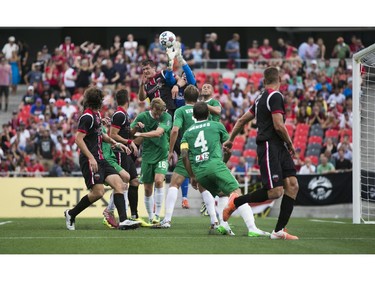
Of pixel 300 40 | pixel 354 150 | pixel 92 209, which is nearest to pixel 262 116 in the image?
pixel 354 150

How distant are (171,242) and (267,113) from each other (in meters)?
2.14

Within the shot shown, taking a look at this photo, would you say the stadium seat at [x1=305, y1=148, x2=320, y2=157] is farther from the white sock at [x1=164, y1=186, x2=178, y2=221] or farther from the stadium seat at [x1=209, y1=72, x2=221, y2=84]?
the white sock at [x1=164, y1=186, x2=178, y2=221]

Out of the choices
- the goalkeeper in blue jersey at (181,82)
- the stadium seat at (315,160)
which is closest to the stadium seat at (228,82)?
the stadium seat at (315,160)

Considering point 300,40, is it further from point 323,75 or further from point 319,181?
point 319,181

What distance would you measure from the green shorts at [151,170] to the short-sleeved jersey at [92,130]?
5.33ft

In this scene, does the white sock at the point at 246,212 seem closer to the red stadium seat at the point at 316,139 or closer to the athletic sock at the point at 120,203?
the athletic sock at the point at 120,203

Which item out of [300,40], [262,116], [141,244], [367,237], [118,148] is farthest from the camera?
[300,40]

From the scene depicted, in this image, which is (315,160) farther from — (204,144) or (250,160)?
(204,144)

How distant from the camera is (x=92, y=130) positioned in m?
13.3

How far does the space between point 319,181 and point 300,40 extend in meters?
14.1

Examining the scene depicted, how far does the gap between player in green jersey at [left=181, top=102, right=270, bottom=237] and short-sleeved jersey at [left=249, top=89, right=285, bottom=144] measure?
2.31 feet

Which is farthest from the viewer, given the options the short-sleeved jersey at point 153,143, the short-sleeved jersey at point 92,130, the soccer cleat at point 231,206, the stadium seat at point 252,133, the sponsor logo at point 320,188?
the stadium seat at point 252,133

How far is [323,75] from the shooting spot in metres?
29.5

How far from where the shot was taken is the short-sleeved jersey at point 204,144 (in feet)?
40.3
